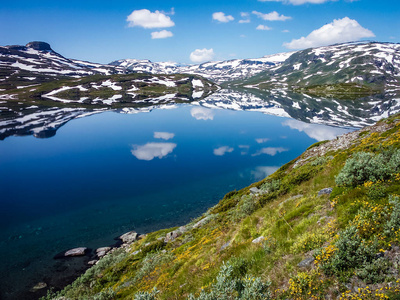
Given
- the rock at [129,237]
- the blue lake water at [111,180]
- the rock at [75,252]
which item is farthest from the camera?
the blue lake water at [111,180]

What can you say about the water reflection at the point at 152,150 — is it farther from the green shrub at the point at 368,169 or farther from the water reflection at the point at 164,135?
the green shrub at the point at 368,169

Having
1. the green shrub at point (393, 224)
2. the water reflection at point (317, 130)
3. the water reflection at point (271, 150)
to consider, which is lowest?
the water reflection at point (271, 150)

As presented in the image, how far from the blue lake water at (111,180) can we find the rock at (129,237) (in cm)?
120

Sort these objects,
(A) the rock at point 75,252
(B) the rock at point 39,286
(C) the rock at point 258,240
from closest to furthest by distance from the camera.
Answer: (C) the rock at point 258,240, (B) the rock at point 39,286, (A) the rock at point 75,252

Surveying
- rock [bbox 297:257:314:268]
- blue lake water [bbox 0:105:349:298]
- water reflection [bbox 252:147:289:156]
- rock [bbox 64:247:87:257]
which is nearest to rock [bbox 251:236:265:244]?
rock [bbox 297:257:314:268]

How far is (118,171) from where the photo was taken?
4416 centimetres

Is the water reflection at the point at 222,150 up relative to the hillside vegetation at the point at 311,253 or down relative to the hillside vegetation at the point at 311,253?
down

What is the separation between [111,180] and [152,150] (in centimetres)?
1874

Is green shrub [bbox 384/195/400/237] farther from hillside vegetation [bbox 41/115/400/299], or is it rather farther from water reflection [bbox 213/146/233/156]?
water reflection [bbox 213/146/233/156]

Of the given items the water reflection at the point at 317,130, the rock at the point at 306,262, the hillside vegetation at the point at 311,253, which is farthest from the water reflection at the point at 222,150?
the rock at the point at 306,262

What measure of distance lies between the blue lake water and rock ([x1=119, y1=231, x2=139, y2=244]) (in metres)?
1.20

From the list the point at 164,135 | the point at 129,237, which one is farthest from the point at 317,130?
the point at 129,237

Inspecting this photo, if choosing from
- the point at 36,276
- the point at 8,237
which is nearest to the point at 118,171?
the point at 8,237

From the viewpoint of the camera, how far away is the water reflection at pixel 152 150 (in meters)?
53.4
